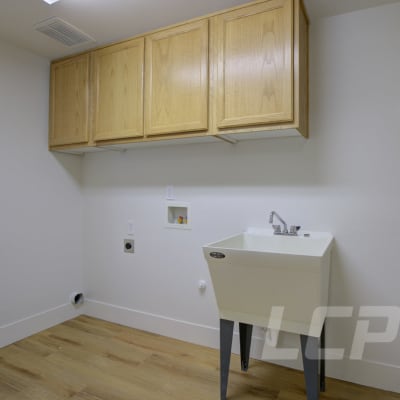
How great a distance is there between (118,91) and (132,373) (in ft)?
6.75

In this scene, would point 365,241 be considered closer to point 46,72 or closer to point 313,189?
point 313,189

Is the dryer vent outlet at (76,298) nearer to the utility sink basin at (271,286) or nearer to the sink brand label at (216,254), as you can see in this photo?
the utility sink basin at (271,286)

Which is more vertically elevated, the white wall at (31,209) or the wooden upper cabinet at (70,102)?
the wooden upper cabinet at (70,102)

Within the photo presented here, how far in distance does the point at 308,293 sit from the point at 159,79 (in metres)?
1.70

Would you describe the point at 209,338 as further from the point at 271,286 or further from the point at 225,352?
the point at 271,286

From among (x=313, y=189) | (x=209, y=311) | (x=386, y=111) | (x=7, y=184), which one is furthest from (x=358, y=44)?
(x=7, y=184)

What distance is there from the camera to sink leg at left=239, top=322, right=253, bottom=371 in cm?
198

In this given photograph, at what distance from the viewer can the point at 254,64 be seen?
180 cm

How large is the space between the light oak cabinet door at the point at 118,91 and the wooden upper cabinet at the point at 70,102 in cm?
11

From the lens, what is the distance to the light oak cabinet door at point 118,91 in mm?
2221

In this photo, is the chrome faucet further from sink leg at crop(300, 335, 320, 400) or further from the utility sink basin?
sink leg at crop(300, 335, 320, 400)
